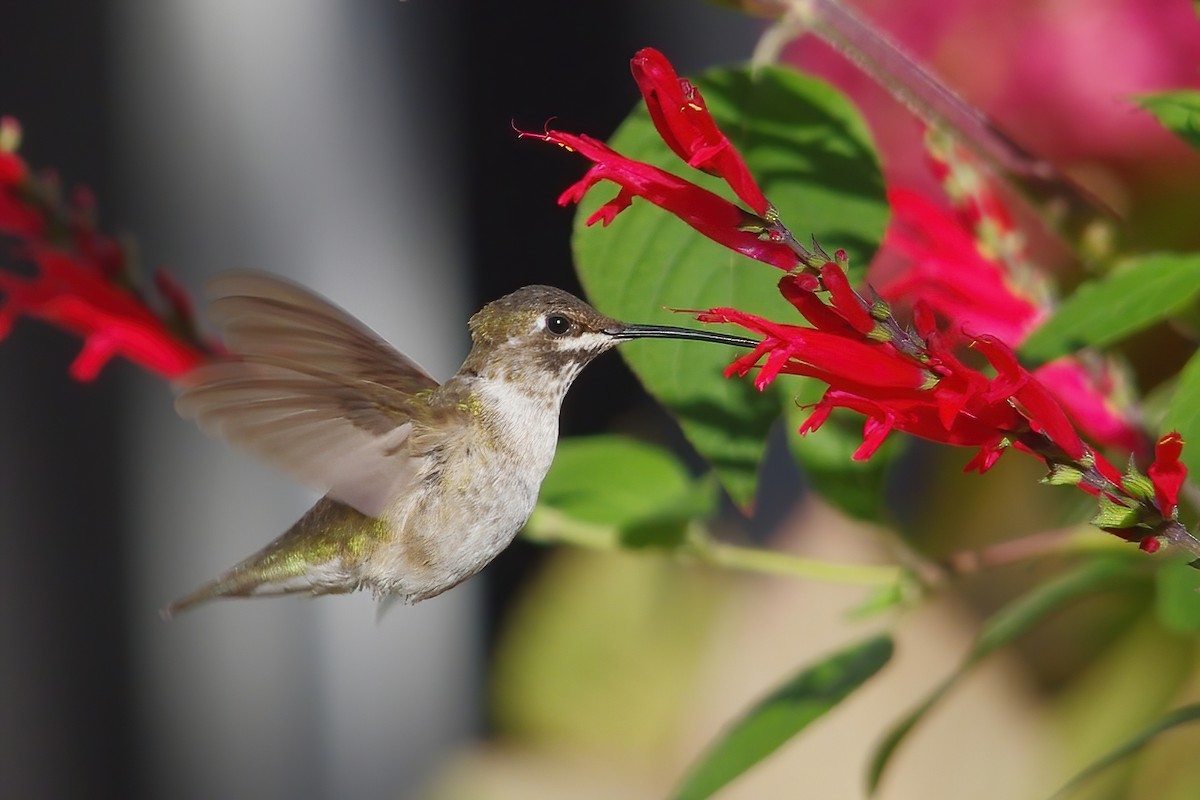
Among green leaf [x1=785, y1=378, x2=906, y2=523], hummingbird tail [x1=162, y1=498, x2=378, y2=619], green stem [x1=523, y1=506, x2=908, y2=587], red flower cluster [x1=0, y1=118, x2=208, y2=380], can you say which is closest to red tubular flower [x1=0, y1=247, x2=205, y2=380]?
red flower cluster [x1=0, y1=118, x2=208, y2=380]

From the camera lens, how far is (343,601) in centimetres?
269

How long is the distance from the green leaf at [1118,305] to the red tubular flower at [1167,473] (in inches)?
5.0

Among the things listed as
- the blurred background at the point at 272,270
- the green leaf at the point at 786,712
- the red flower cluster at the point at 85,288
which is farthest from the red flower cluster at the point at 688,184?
the blurred background at the point at 272,270

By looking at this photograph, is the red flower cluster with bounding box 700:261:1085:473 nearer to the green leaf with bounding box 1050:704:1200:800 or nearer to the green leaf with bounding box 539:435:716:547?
the green leaf with bounding box 1050:704:1200:800

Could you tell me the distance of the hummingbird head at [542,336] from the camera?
63cm

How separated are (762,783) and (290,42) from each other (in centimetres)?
167

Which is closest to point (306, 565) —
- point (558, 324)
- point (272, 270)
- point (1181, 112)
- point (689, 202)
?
point (558, 324)

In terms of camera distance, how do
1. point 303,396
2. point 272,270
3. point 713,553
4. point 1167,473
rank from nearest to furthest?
1. point 1167,473
2. point 303,396
3. point 713,553
4. point 272,270

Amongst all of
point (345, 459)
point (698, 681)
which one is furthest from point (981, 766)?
point (345, 459)

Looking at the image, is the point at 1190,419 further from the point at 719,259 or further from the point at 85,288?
the point at 85,288

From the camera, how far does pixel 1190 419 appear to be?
512 mm

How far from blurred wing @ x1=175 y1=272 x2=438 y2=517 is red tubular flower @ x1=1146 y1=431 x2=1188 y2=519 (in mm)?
380

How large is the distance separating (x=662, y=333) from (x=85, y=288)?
14.0 inches

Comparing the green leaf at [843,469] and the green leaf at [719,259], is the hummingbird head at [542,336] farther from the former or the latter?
the green leaf at [843,469]
